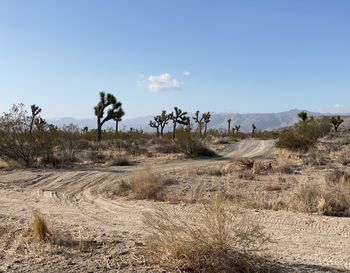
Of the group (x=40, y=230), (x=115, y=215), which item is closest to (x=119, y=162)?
(x=115, y=215)

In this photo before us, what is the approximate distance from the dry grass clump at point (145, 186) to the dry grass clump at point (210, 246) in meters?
7.43

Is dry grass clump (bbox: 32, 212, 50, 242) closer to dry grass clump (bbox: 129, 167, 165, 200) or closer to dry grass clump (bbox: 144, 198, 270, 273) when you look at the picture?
dry grass clump (bbox: 144, 198, 270, 273)

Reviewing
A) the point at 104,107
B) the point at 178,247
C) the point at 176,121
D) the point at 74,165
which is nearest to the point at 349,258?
the point at 178,247

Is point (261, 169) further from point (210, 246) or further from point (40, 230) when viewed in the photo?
point (210, 246)

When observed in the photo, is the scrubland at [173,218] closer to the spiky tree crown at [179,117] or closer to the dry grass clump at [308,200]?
the dry grass clump at [308,200]

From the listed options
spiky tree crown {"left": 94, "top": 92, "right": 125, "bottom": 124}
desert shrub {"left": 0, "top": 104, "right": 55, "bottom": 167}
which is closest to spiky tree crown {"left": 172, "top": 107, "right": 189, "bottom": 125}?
spiky tree crown {"left": 94, "top": 92, "right": 125, "bottom": 124}

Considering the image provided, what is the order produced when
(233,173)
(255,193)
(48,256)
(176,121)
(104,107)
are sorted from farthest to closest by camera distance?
(176,121)
(104,107)
(233,173)
(255,193)
(48,256)

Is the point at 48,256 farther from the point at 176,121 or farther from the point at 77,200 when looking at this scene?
the point at 176,121

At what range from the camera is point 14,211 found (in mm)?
12094

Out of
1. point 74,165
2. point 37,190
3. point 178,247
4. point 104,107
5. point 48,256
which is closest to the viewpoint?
point 178,247

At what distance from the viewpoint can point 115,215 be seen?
11633 millimetres

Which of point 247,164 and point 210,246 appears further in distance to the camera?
point 247,164

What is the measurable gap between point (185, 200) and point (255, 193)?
7.71ft

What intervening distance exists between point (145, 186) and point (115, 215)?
327 centimetres
